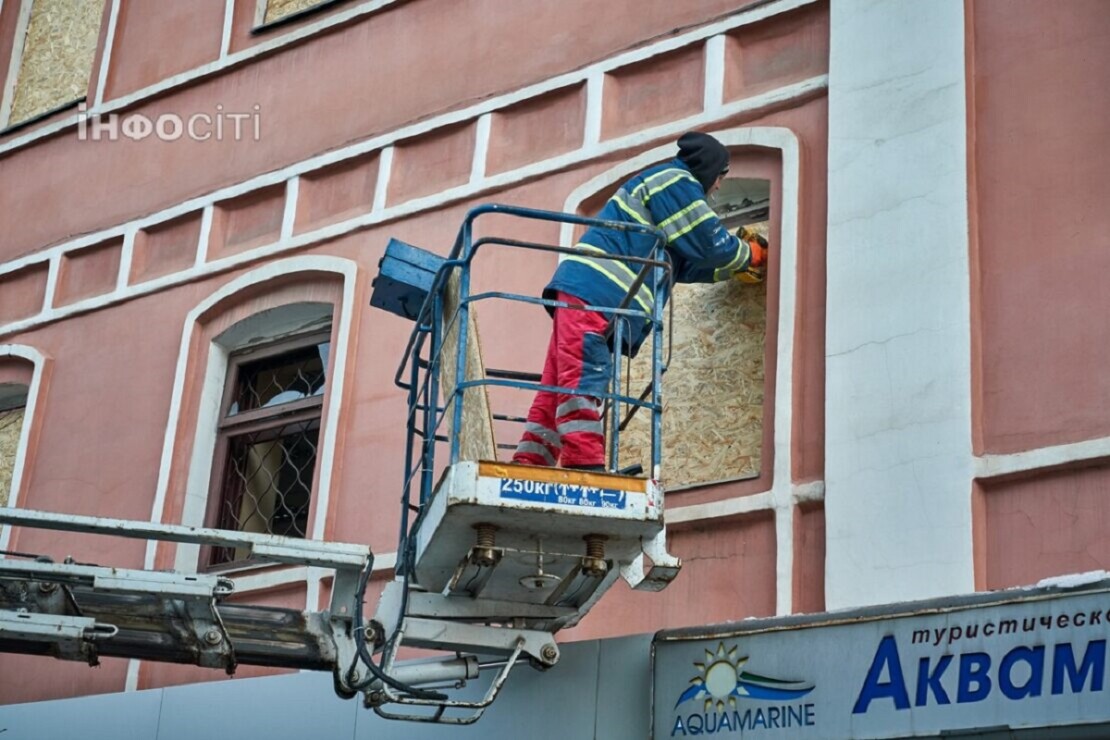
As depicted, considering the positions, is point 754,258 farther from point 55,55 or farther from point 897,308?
point 55,55

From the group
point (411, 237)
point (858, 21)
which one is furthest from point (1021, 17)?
point (411, 237)

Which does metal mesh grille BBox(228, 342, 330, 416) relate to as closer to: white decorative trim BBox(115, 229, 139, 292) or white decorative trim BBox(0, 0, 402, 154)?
white decorative trim BBox(115, 229, 139, 292)

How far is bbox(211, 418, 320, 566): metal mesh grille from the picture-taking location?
37.6 feet

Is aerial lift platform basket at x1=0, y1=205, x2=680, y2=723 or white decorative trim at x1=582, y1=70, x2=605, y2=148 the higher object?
white decorative trim at x1=582, y1=70, x2=605, y2=148

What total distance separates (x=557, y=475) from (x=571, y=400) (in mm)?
613

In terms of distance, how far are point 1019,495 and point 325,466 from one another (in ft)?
14.5

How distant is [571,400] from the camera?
26.4 feet

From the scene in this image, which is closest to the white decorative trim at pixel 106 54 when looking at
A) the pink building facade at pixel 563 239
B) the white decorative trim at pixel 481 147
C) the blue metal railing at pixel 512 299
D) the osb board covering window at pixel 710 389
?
the pink building facade at pixel 563 239

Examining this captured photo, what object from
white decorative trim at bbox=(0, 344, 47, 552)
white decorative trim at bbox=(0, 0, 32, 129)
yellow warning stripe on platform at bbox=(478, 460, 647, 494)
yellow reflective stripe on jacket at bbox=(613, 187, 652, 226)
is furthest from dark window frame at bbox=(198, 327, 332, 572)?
yellow warning stripe on platform at bbox=(478, 460, 647, 494)

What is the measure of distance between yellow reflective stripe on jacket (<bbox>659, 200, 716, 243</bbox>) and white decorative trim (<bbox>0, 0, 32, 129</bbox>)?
748cm

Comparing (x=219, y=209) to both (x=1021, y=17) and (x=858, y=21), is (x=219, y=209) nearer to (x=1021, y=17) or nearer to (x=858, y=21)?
(x=858, y=21)

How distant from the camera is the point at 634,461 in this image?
9.74 meters

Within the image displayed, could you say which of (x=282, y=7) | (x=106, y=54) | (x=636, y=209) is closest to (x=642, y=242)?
(x=636, y=209)

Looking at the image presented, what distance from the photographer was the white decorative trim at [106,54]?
13.7m
